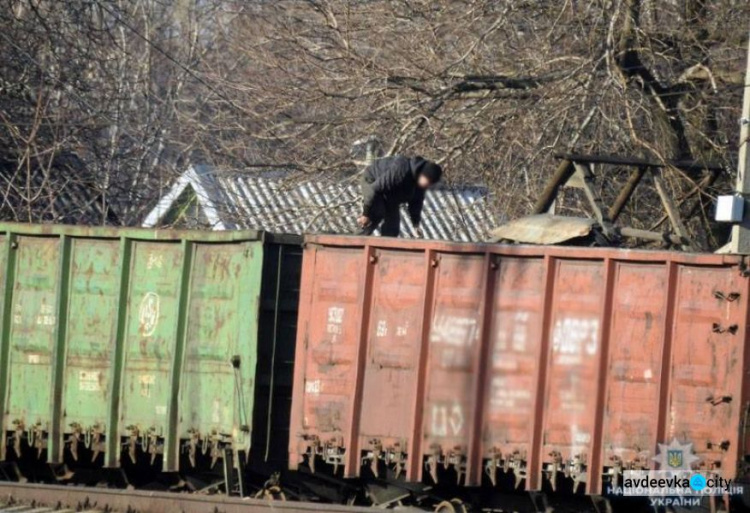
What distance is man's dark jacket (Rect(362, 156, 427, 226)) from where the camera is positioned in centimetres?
1064

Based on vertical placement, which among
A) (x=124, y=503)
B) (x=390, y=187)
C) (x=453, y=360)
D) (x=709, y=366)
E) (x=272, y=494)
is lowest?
(x=124, y=503)

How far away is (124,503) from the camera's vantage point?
996 centimetres

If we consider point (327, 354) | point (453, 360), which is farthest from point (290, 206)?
point (453, 360)

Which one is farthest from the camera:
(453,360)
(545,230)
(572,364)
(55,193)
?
(55,193)

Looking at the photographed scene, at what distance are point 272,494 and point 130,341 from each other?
1757 millimetres

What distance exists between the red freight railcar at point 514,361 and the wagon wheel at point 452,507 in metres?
0.25

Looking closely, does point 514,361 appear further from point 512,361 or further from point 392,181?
point 392,181

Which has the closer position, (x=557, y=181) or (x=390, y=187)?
(x=390, y=187)

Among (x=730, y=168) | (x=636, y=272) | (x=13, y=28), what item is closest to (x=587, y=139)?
(x=730, y=168)

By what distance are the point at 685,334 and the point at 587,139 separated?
22.7ft

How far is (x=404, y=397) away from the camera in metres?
9.26

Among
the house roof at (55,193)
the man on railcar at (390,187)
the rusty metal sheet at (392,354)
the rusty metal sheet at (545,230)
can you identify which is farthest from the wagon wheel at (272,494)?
the house roof at (55,193)

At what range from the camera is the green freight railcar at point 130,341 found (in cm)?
976

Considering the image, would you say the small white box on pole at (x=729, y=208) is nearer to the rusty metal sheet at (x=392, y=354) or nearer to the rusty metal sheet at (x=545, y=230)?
the rusty metal sheet at (x=545, y=230)
